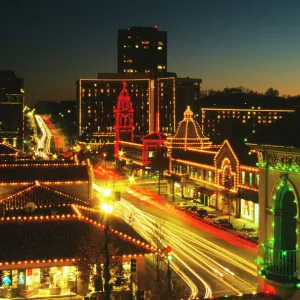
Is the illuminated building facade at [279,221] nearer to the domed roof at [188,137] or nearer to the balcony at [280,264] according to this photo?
the balcony at [280,264]

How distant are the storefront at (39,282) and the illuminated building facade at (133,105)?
462 ft

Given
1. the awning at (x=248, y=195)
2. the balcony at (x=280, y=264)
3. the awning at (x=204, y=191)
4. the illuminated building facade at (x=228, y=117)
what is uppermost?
the illuminated building facade at (x=228, y=117)

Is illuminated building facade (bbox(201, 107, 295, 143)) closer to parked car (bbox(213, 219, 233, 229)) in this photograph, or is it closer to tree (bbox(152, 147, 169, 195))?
tree (bbox(152, 147, 169, 195))

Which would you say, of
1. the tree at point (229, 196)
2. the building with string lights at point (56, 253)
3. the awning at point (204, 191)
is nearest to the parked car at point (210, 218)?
the tree at point (229, 196)

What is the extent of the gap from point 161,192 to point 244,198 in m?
20.0

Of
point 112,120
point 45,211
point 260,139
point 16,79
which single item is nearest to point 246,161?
point 45,211

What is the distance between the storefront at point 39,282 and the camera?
2341 cm

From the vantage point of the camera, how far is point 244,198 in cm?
5091

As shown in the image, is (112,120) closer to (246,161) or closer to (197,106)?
(197,106)

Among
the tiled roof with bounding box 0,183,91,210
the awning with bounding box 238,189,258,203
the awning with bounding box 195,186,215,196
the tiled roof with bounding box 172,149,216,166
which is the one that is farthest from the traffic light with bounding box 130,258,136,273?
the tiled roof with bounding box 172,149,216,166

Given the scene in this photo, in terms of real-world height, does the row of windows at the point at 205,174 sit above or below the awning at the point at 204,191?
above

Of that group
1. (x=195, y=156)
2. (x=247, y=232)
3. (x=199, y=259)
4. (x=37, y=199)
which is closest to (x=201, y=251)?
(x=199, y=259)

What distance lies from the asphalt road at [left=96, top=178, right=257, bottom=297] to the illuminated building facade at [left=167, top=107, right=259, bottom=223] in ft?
17.1

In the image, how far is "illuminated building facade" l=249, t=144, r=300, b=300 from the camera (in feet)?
41.7
